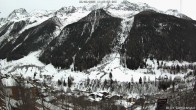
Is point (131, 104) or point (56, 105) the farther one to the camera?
point (131, 104)

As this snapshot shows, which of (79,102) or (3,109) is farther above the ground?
(3,109)

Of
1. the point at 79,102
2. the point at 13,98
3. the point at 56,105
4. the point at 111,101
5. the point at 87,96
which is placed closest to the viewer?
the point at 13,98

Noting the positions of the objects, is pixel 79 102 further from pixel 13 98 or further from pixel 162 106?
pixel 162 106

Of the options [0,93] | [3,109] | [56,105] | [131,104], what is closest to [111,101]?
[131,104]

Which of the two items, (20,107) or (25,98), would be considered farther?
(25,98)

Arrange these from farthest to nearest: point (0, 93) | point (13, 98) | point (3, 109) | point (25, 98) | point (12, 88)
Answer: point (12, 88), point (25, 98), point (13, 98), point (0, 93), point (3, 109)

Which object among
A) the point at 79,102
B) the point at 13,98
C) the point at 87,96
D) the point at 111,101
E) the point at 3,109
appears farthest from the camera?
the point at 87,96

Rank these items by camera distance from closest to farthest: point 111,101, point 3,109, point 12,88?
point 3,109 < point 12,88 < point 111,101

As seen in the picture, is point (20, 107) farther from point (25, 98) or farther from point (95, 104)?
point (95, 104)

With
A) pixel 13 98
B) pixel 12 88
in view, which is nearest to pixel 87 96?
pixel 12 88

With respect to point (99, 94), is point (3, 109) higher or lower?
higher
